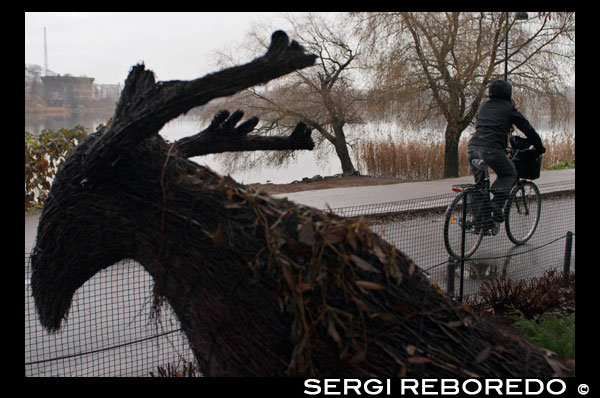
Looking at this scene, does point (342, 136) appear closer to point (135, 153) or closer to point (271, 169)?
point (271, 169)

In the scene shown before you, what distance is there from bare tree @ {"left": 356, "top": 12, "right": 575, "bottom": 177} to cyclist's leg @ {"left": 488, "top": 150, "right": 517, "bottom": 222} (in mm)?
8995

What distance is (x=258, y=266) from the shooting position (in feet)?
6.76

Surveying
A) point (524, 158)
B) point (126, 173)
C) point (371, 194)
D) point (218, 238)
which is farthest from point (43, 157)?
point (218, 238)

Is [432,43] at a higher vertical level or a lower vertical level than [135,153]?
higher

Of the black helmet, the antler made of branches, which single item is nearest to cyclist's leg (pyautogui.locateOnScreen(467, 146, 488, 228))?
the black helmet

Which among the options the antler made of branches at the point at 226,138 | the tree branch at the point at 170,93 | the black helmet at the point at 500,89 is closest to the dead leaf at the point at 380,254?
the tree branch at the point at 170,93

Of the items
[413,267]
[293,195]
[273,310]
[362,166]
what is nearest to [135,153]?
[273,310]

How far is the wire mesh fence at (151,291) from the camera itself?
4355mm

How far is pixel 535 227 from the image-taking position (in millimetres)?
8023

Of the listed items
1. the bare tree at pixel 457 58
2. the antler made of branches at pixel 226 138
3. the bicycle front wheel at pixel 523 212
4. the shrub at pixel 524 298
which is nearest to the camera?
the antler made of branches at pixel 226 138

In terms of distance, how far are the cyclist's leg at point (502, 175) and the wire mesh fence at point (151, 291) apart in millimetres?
589

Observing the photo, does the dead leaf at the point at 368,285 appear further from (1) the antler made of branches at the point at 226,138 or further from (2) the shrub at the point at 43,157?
(2) the shrub at the point at 43,157

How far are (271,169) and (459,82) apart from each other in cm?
711

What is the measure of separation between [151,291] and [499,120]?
5.62 m
